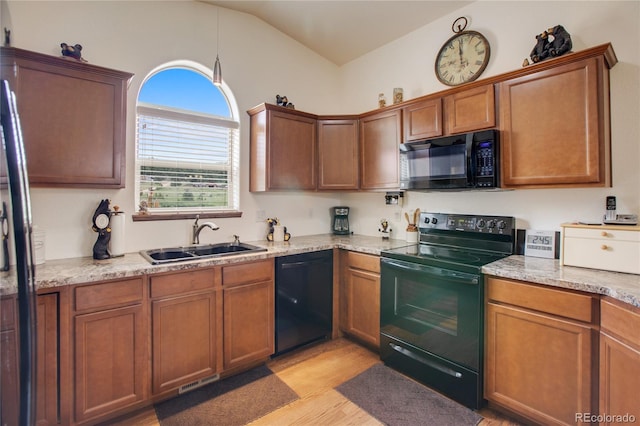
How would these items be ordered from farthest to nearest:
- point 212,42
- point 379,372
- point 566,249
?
point 212,42 → point 379,372 → point 566,249

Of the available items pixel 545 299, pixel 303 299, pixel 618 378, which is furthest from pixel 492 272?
pixel 303 299

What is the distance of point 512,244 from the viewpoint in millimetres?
2365

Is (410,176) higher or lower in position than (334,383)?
higher

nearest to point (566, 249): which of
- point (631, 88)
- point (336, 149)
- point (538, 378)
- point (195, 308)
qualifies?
point (538, 378)

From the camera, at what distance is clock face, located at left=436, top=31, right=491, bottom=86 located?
261cm

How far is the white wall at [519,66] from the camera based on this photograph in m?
1.96

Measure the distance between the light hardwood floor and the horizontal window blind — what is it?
4.99 feet

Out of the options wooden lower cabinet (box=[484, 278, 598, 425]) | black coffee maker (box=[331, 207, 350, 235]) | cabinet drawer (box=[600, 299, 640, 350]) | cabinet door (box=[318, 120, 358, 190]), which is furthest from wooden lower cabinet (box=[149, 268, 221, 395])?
cabinet drawer (box=[600, 299, 640, 350])

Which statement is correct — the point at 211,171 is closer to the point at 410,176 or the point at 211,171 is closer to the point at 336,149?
the point at 336,149

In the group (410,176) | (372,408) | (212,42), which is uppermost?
(212,42)

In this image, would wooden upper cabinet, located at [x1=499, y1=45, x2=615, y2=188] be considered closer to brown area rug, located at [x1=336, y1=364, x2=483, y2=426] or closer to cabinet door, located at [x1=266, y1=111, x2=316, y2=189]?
brown area rug, located at [x1=336, y1=364, x2=483, y2=426]

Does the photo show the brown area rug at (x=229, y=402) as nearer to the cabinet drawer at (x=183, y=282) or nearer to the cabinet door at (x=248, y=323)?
the cabinet door at (x=248, y=323)

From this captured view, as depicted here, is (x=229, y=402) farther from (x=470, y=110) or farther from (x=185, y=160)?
(x=470, y=110)

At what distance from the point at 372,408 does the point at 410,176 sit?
1.77 m
